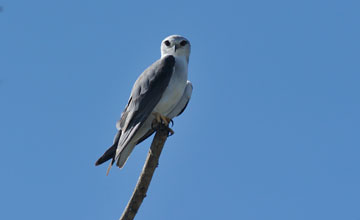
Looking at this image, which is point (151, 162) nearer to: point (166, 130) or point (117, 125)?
point (166, 130)

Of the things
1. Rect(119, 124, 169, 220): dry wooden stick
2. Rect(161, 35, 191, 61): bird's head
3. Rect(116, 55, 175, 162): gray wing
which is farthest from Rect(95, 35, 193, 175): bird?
Rect(119, 124, 169, 220): dry wooden stick

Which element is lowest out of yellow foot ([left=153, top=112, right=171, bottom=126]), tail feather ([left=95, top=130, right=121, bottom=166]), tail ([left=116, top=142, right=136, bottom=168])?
Result: tail feather ([left=95, top=130, right=121, bottom=166])

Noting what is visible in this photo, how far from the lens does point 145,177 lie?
6023 millimetres

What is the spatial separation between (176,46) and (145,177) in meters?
3.26

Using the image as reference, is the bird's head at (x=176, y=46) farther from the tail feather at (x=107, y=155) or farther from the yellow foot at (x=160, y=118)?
the tail feather at (x=107, y=155)

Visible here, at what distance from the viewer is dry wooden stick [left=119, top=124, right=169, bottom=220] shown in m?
5.76

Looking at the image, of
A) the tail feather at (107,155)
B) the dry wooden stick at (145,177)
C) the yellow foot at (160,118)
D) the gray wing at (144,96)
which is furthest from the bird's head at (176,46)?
the dry wooden stick at (145,177)

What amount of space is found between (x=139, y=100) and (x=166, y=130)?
974 millimetres

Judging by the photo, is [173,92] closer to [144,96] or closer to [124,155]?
[144,96]

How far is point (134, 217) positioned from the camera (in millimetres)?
5727

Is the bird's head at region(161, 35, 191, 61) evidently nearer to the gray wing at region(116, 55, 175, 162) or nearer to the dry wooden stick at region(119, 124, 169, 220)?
the gray wing at region(116, 55, 175, 162)

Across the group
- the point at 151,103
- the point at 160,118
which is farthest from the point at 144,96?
the point at 160,118

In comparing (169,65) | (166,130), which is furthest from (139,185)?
(169,65)

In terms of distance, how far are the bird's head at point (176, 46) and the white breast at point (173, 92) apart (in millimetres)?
638
